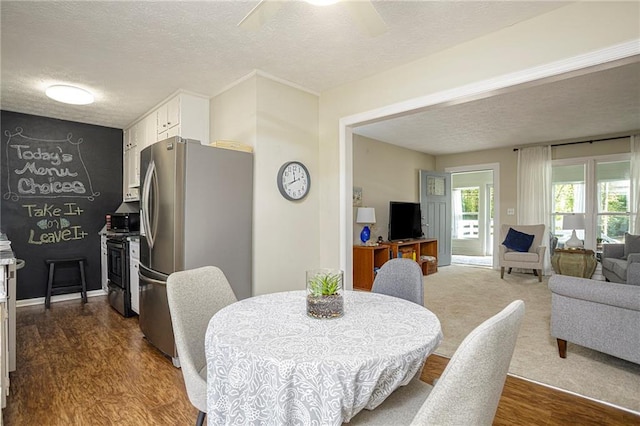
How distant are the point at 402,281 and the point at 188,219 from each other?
1.63 m

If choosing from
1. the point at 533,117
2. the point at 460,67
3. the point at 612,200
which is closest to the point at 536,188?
the point at 612,200

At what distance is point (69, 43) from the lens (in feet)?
8.26

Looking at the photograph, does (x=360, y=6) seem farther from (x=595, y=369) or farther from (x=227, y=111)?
(x=595, y=369)

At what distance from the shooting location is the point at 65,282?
14.7ft

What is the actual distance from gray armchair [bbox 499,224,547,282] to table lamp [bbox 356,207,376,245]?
252 centimetres

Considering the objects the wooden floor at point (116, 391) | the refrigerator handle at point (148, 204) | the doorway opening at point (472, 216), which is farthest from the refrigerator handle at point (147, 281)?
the doorway opening at point (472, 216)

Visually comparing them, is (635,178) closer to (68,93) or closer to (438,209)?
(438,209)

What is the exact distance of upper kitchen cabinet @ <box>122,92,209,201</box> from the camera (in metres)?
3.53

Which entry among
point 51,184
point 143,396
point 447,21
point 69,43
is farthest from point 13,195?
point 447,21

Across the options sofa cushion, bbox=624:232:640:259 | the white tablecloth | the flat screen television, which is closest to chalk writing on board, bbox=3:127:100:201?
the white tablecloth

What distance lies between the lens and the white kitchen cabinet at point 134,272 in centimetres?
362

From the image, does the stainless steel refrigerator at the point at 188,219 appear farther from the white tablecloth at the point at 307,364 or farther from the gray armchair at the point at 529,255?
the gray armchair at the point at 529,255

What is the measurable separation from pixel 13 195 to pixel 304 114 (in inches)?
151

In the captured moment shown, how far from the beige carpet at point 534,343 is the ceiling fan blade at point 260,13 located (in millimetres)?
2757
